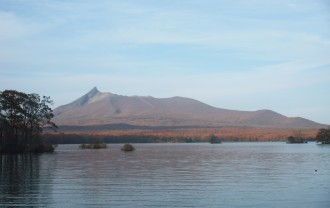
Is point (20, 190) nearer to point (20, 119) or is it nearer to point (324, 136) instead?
point (20, 119)

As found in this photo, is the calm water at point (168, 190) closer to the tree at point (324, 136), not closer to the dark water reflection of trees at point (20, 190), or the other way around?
the dark water reflection of trees at point (20, 190)

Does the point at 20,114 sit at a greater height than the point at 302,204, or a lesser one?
greater

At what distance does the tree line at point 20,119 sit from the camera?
96875 mm

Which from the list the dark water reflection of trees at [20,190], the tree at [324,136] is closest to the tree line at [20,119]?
the dark water reflection of trees at [20,190]

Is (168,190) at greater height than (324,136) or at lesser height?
lesser

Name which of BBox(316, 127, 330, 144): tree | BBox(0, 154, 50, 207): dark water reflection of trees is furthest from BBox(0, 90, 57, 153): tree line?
BBox(316, 127, 330, 144): tree

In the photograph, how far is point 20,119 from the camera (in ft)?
327

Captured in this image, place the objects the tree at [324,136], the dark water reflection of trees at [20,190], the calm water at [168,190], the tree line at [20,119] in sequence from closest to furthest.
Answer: the calm water at [168,190], the dark water reflection of trees at [20,190], the tree line at [20,119], the tree at [324,136]

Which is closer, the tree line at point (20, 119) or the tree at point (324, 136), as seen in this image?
the tree line at point (20, 119)

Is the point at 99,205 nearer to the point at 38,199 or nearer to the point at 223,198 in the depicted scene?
the point at 38,199

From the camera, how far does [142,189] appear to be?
33.1 m

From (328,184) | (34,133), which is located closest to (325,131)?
(34,133)

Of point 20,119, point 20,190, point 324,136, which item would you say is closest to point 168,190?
point 20,190

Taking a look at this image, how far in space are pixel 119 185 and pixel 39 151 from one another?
75.4 metres
